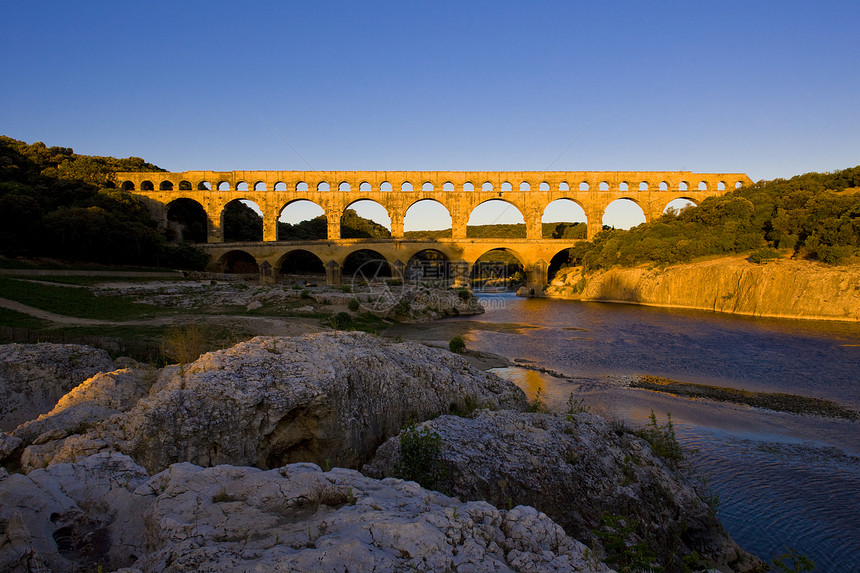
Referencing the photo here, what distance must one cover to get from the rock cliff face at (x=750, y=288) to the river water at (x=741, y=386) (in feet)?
6.91

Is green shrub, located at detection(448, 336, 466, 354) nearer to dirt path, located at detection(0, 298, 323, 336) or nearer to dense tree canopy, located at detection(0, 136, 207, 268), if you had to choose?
dirt path, located at detection(0, 298, 323, 336)

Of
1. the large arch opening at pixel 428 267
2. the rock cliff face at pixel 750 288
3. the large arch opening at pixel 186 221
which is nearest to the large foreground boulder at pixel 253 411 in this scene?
the rock cliff face at pixel 750 288

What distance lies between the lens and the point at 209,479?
118 inches

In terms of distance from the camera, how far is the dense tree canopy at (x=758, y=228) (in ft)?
85.6

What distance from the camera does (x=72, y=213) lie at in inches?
1105

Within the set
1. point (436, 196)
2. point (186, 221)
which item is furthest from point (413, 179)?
point (186, 221)

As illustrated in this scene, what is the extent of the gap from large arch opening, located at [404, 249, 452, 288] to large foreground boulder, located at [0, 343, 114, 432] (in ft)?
129

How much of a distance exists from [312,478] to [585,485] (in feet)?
8.39

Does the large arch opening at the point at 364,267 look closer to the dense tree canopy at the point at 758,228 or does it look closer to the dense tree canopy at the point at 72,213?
the dense tree canopy at the point at 72,213

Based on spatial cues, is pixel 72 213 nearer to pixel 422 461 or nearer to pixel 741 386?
pixel 422 461

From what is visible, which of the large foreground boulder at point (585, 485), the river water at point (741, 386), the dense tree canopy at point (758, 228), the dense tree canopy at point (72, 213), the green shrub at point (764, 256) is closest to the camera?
the large foreground boulder at point (585, 485)

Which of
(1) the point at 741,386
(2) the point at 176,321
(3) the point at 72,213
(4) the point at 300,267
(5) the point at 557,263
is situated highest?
(3) the point at 72,213

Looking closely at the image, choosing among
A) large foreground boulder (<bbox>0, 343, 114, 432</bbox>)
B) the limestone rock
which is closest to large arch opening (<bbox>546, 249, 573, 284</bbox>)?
large foreground boulder (<bbox>0, 343, 114, 432</bbox>)

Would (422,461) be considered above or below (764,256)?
below
